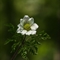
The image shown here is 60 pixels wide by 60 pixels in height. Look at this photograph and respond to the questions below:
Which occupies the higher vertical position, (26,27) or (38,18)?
(26,27)

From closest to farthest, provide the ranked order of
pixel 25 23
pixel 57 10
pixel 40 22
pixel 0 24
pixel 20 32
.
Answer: pixel 20 32, pixel 25 23, pixel 0 24, pixel 40 22, pixel 57 10

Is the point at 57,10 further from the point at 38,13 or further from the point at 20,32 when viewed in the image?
the point at 20,32

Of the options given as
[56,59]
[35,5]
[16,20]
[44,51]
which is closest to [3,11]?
[16,20]

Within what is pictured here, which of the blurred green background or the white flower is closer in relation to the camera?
the white flower

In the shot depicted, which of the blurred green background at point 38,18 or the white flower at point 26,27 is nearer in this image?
the white flower at point 26,27

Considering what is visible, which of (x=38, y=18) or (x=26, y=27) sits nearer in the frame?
(x=26, y=27)
